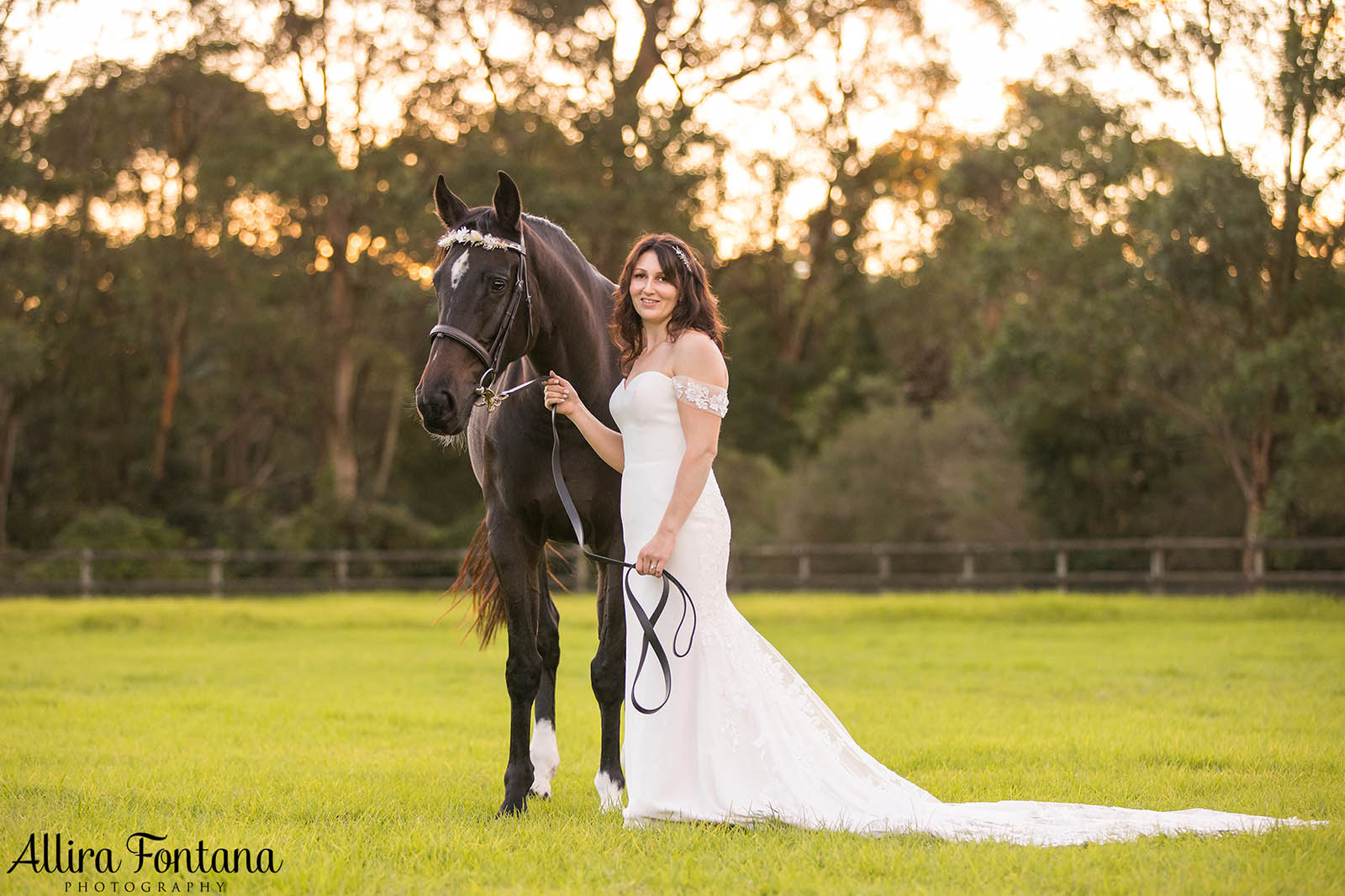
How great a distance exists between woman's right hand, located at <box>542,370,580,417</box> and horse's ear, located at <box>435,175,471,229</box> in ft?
2.62

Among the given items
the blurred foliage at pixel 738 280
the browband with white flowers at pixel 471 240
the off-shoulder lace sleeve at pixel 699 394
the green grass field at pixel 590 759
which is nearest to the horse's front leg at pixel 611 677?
the green grass field at pixel 590 759

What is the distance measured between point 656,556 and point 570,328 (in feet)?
4.34

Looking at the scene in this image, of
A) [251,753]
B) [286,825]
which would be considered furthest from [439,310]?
[251,753]

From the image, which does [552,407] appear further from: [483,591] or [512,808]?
[483,591]

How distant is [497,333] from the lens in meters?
5.00

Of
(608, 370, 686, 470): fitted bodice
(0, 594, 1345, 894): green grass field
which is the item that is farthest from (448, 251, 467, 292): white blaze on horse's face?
(0, 594, 1345, 894): green grass field

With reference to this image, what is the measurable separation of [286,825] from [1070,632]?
13383mm

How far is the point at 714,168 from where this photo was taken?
3078cm

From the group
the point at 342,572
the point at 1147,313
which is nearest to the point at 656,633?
the point at 342,572

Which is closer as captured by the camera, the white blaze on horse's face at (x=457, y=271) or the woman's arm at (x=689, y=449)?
the woman's arm at (x=689, y=449)

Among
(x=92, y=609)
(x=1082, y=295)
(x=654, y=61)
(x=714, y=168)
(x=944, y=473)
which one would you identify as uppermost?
(x=654, y=61)

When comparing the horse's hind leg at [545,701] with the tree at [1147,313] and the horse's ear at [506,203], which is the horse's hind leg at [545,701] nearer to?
the horse's ear at [506,203]

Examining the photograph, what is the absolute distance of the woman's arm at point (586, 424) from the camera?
4980 millimetres

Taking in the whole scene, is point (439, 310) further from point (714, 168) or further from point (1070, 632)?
point (714, 168)
